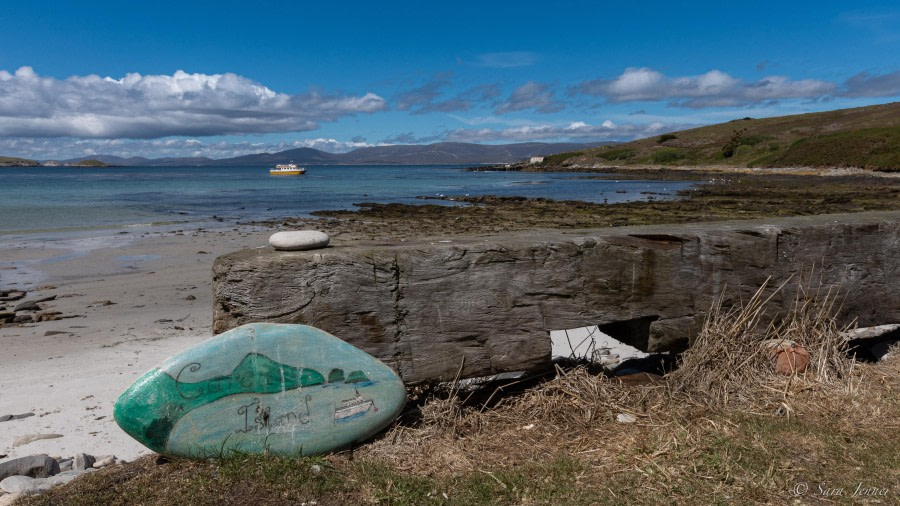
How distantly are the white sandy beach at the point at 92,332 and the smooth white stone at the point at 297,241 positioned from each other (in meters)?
1.91

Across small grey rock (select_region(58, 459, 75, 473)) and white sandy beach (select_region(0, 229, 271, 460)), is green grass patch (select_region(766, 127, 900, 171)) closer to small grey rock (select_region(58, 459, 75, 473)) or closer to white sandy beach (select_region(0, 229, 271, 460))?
white sandy beach (select_region(0, 229, 271, 460))

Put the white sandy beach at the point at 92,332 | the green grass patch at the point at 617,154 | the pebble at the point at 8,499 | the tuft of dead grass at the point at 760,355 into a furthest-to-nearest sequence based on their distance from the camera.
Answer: the green grass patch at the point at 617,154, the white sandy beach at the point at 92,332, the tuft of dead grass at the point at 760,355, the pebble at the point at 8,499

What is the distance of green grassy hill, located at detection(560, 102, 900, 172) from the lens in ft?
193

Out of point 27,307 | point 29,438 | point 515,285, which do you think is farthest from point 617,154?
point 29,438

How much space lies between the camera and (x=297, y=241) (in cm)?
455

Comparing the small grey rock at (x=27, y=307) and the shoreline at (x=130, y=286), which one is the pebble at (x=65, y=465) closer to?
the shoreline at (x=130, y=286)

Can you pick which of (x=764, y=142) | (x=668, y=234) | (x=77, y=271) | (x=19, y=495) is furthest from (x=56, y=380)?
(x=764, y=142)

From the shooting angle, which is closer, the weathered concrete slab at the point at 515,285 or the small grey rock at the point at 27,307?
the weathered concrete slab at the point at 515,285

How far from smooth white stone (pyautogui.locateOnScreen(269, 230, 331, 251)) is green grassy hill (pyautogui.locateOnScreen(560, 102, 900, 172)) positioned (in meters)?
57.4

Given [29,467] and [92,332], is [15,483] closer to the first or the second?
[29,467]

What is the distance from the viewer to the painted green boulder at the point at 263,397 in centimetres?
401

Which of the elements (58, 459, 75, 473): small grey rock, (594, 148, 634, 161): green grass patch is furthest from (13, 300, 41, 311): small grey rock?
(594, 148, 634, 161): green grass patch

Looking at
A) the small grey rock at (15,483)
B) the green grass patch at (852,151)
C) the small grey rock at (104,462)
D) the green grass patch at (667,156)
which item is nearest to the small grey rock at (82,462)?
the small grey rock at (104,462)

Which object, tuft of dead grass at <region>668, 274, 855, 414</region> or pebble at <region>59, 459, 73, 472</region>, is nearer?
pebble at <region>59, 459, 73, 472</region>
